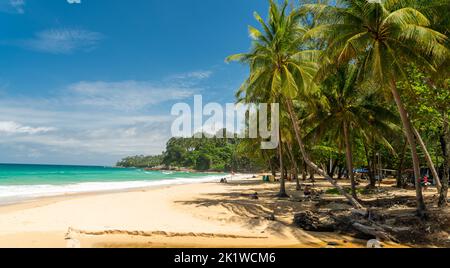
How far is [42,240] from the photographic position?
8.24 meters

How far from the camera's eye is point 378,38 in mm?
10516

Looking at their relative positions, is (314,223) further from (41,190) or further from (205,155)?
(205,155)

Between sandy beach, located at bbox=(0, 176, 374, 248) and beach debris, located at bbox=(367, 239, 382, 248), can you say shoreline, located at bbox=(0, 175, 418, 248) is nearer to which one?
sandy beach, located at bbox=(0, 176, 374, 248)

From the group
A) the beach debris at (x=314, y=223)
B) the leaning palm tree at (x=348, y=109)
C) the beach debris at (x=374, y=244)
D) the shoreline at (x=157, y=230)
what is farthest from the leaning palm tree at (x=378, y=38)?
the shoreline at (x=157, y=230)

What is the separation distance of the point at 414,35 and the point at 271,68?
22.4 feet

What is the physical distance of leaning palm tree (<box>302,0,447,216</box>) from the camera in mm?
9625

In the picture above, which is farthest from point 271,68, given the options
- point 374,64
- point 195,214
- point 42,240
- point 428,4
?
point 42,240

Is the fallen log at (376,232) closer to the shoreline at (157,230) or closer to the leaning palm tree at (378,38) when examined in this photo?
the shoreline at (157,230)

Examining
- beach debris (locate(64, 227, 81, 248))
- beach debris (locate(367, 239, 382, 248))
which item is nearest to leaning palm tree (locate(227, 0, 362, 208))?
beach debris (locate(367, 239, 382, 248))

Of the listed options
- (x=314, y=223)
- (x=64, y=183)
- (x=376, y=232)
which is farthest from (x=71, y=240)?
(x=64, y=183)

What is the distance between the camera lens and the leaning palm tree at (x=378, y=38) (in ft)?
31.6

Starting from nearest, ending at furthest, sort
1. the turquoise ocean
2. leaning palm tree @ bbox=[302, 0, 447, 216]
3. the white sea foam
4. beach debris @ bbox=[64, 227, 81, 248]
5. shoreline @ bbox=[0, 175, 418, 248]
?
1. beach debris @ bbox=[64, 227, 81, 248]
2. shoreline @ bbox=[0, 175, 418, 248]
3. leaning palm tree @ bbox=[302, 0, 447, 216]
4. the white sea foam
5. the turquoise ocean
